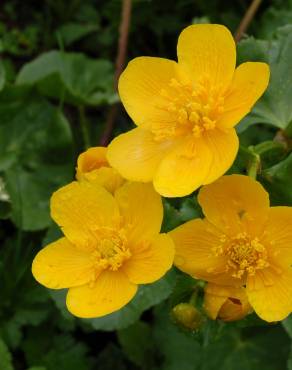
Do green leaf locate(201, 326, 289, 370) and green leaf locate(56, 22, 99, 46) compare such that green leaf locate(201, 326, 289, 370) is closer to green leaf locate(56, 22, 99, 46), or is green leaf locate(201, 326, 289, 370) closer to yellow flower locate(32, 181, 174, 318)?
yellow flower locate(32, 181, 174, 318)

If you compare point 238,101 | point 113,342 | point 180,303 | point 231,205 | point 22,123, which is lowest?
point 113,342

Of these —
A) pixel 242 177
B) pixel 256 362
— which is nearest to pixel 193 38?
pixel 242 177

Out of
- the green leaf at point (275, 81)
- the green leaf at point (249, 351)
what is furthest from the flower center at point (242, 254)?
the green leaf at point (249, 351)

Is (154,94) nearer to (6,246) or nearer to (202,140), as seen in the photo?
(202,140)

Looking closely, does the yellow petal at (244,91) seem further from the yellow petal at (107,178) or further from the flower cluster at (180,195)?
the yellow petal at (107,178)

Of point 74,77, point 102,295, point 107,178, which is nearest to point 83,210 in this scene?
point 107,178

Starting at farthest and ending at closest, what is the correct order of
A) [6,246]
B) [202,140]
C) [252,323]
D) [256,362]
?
[6,246]
[256,362]
[252,323]
[202,140]

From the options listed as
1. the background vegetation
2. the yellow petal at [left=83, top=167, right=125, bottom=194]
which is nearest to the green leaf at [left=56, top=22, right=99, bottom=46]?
the background vegetation
